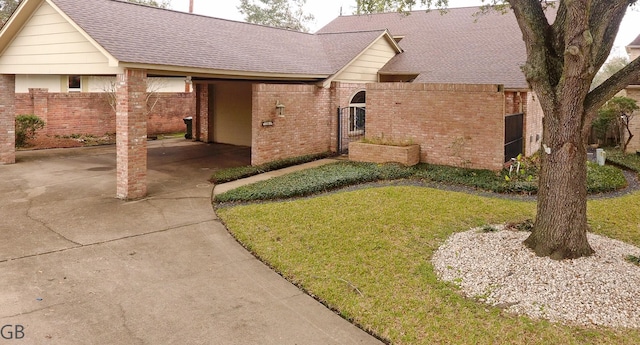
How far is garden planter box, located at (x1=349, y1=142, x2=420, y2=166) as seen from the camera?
1428 centimetres

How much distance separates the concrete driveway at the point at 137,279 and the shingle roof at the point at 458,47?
10.3 m

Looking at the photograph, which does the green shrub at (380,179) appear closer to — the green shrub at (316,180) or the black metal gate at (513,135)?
the green shrub at (316,180)

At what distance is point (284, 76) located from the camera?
15328mm

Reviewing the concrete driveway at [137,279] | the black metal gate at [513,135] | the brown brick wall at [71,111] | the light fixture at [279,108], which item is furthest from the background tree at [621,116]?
the brown brick wall at [71,111]

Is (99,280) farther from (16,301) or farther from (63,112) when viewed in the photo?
(63,112)

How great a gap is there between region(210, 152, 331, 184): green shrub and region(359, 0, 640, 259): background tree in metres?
8.02

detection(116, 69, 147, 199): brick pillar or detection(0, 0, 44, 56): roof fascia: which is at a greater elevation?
detection(0, 0, 44, 56): roof fascia

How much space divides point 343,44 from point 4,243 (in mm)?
14508

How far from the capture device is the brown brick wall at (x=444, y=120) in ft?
44.6

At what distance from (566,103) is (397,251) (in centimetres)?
333

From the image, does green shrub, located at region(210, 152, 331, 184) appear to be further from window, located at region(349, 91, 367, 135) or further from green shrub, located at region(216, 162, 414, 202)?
window, located at region(349, 91, 367, 135)

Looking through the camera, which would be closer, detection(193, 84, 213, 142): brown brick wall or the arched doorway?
the arched doorway

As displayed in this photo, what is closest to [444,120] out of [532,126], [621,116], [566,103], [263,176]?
[532,126]

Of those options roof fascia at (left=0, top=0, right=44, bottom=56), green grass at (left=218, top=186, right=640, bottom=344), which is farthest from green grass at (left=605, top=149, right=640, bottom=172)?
roof fascia at (left=0, top=0, right=44, bottom=56)
